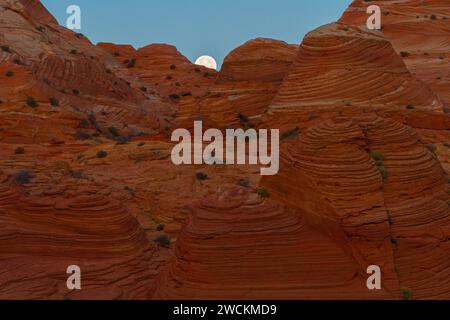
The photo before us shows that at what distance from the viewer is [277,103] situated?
27.5 meters

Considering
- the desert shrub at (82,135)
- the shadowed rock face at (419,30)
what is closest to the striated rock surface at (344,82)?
the shadowed rock face at (419,30)

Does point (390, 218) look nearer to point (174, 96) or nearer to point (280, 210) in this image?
point (280, 210)

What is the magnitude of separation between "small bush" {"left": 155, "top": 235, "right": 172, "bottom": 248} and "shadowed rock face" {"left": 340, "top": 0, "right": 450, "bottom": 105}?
22.6 metres

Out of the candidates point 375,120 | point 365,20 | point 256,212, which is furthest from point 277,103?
point 365,20

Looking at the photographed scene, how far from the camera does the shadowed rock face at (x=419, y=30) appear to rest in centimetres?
3759

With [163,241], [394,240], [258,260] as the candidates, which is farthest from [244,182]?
[258,260]

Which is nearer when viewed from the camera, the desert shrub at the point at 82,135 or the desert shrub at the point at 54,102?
the desert shrub at the point at 82,135

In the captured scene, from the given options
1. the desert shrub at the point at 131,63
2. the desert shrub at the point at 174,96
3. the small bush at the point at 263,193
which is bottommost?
the small bush at the point at 263,193

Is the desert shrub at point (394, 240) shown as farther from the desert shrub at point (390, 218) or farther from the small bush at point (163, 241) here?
the small bush at point (163, 241)

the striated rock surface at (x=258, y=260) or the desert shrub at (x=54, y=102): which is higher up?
the desert shrub at (x=54, y=102)

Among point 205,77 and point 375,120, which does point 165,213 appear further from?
point 205,77

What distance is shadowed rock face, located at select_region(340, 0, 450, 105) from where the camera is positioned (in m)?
37.6

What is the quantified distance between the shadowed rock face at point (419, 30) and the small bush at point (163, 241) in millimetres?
22555

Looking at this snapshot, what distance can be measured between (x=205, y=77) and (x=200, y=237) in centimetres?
4381
